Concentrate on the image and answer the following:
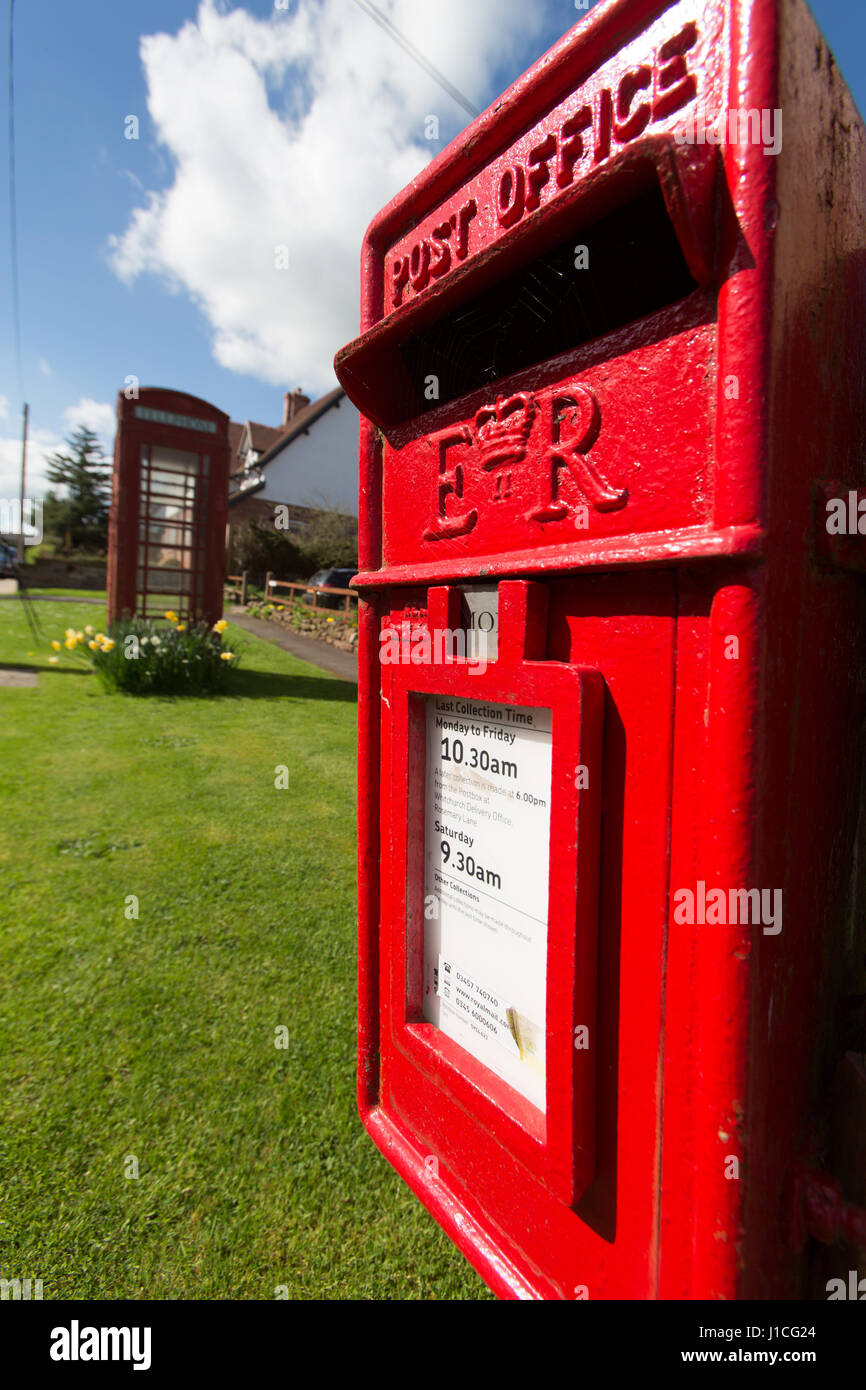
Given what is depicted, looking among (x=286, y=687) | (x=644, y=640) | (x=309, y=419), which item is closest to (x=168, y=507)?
(x=286, y=687)

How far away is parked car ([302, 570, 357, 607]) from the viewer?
51.9 feet

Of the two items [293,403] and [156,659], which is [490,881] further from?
[293,403]

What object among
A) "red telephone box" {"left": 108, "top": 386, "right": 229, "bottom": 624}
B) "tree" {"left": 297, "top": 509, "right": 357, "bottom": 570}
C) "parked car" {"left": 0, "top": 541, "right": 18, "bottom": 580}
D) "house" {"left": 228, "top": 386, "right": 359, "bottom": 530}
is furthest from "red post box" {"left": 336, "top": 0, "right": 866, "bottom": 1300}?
"parked car" {"left": 0, "top": 541, "right": 18, "bottom": 580}

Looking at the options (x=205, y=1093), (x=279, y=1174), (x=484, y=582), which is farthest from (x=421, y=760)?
(x=205, y=1093)

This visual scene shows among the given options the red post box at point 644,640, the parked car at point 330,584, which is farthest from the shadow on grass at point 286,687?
the red post box at point 644,640

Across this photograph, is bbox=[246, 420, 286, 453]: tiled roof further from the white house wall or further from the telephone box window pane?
the telephone box window pane

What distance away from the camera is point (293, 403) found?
30.4 meters

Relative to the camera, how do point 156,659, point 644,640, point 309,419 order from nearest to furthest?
1. point 644,640
2. point 156,659
3. point 309,419

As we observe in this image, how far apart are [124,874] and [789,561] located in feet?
11.3

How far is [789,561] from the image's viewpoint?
74cm

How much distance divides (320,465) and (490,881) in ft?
88.8

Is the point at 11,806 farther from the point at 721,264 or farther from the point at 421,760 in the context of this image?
the point at 721,264

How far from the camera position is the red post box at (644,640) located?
2.32ft

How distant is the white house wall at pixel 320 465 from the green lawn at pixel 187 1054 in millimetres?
22721
